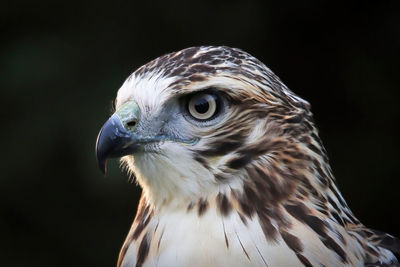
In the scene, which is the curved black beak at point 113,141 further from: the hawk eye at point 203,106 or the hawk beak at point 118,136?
the hawk eye at point 203,106

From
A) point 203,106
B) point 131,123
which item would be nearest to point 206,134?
point 203,106

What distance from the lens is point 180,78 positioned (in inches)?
88.0

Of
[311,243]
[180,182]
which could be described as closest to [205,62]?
[180,182]

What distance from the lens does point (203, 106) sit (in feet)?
7.35

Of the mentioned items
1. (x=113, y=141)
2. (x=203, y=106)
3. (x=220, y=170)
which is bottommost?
(x=220, y=170)

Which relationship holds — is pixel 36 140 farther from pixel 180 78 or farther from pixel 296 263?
pixel 296 263

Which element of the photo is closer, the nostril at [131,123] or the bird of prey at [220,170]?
the bird of prey at [220,170]

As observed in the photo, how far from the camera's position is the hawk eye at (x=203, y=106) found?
7.32 feet

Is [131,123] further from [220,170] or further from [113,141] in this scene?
[220,170]

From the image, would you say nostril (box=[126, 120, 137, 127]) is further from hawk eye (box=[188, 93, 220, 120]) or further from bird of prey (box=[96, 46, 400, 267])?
hawk eye (box=[188, 93, 220, 120])

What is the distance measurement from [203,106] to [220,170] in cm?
23

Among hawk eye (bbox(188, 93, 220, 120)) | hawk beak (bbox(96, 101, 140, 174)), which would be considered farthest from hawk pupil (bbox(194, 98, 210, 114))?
hawk beak (bbox(96, 101, 140, 174))

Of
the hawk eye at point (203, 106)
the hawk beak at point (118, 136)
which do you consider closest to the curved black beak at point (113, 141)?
the hawk beak at point (118, 136)

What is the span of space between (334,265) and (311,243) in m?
0.11
